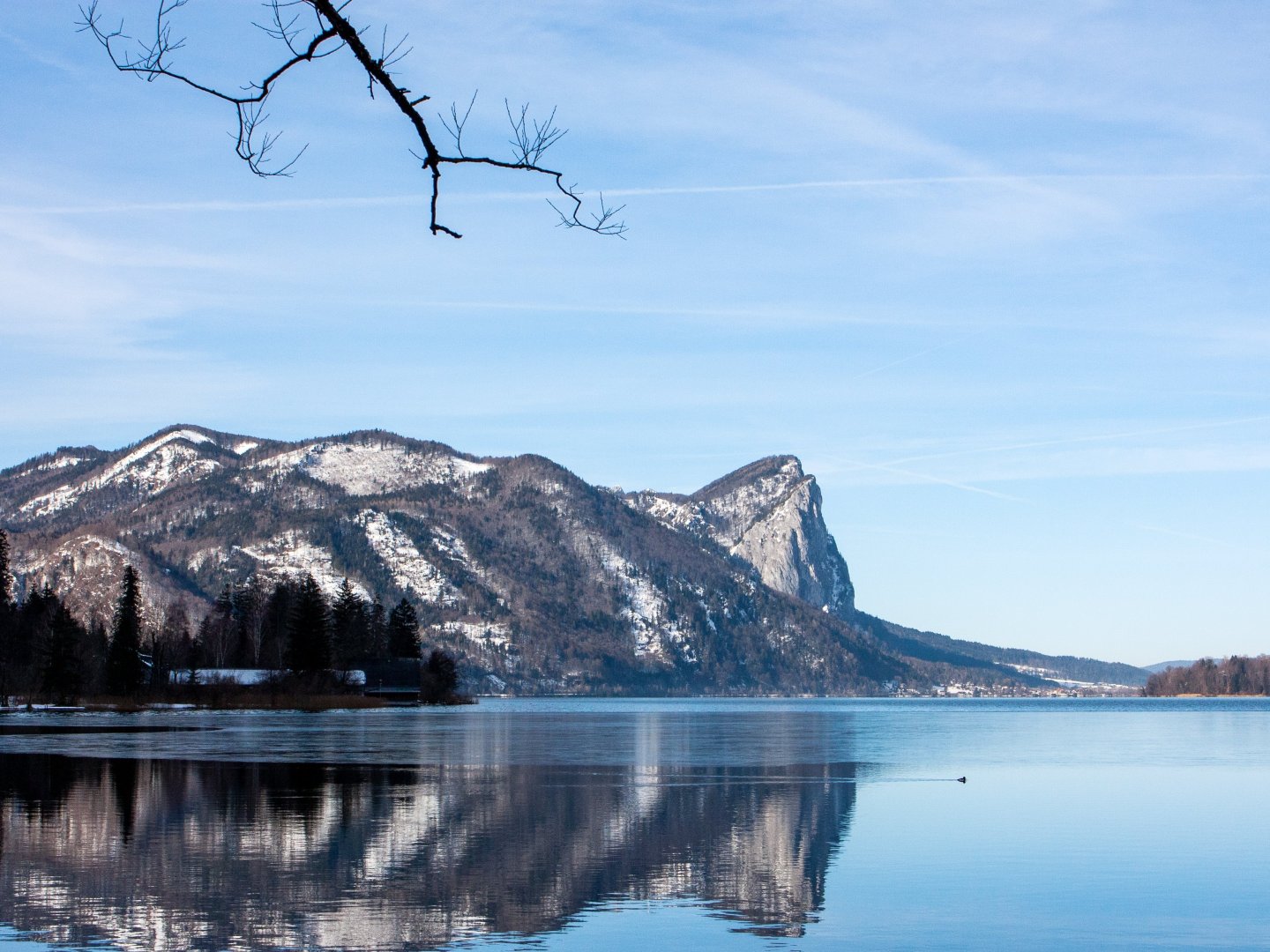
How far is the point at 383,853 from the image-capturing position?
101 feet

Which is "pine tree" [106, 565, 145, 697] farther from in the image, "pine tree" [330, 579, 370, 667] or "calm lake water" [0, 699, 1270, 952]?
"calm lake water" [0, 699, 1270, 952]

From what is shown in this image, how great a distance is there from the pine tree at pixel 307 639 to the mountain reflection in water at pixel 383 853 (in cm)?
11453

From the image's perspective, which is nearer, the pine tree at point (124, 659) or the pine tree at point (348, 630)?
the pine tree at point (124, 659)

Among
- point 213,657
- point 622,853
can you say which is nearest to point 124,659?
point 213,657

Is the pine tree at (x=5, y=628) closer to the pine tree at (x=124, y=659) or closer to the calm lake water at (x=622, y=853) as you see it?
the pine tree at (x=124, y=659)

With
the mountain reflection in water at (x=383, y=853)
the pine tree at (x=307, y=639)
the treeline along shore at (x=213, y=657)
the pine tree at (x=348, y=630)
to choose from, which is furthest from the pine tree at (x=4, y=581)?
the mountain reflection in water at (x=383, y=853)

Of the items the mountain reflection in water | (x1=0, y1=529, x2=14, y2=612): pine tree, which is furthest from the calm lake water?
(x1=0, y1=529, x2=14, y2=612): pine tree

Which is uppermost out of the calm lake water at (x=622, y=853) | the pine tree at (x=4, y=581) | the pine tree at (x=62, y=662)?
the pine tree at (x=4, y=581)

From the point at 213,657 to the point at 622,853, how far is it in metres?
154

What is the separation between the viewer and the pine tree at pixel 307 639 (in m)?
165

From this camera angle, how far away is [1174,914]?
83.1 ft

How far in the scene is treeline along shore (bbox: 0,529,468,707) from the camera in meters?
136

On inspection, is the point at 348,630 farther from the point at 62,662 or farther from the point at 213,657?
the point at 62,662

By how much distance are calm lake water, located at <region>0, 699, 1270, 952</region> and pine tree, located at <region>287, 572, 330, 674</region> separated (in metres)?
99.5
